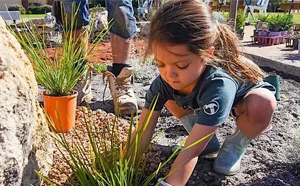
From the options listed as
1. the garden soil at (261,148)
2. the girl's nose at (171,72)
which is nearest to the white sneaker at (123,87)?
the garden soil at (261,148)

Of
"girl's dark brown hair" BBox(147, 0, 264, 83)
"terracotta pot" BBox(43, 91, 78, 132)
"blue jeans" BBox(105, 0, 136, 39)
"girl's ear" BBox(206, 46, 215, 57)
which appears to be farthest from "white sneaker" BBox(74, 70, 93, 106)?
"girl's ear" BBox(206, 46, 215, 57)

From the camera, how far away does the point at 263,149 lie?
7.37ft

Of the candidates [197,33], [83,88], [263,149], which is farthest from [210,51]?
[83,88]

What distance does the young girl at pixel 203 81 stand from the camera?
1628mm

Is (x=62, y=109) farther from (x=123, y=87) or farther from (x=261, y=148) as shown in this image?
(x=261, y=148)

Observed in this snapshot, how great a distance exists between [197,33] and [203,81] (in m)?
0.19

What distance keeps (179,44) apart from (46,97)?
0.89 metres

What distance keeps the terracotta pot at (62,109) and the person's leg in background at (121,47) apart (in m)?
0.47

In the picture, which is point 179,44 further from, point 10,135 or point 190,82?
point 10,135

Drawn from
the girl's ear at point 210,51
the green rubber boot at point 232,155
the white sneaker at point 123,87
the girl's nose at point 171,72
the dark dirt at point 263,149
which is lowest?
the dark dirt at point 263,149

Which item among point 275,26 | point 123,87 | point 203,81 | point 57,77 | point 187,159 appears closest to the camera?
point 187,159

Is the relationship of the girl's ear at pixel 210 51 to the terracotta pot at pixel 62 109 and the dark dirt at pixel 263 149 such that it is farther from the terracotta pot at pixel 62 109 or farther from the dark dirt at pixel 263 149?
the terracotta pot at pixel 62 109

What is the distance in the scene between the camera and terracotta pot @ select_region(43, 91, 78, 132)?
7.27 feet

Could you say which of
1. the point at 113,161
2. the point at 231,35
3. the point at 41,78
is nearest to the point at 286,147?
the point at 231,35
